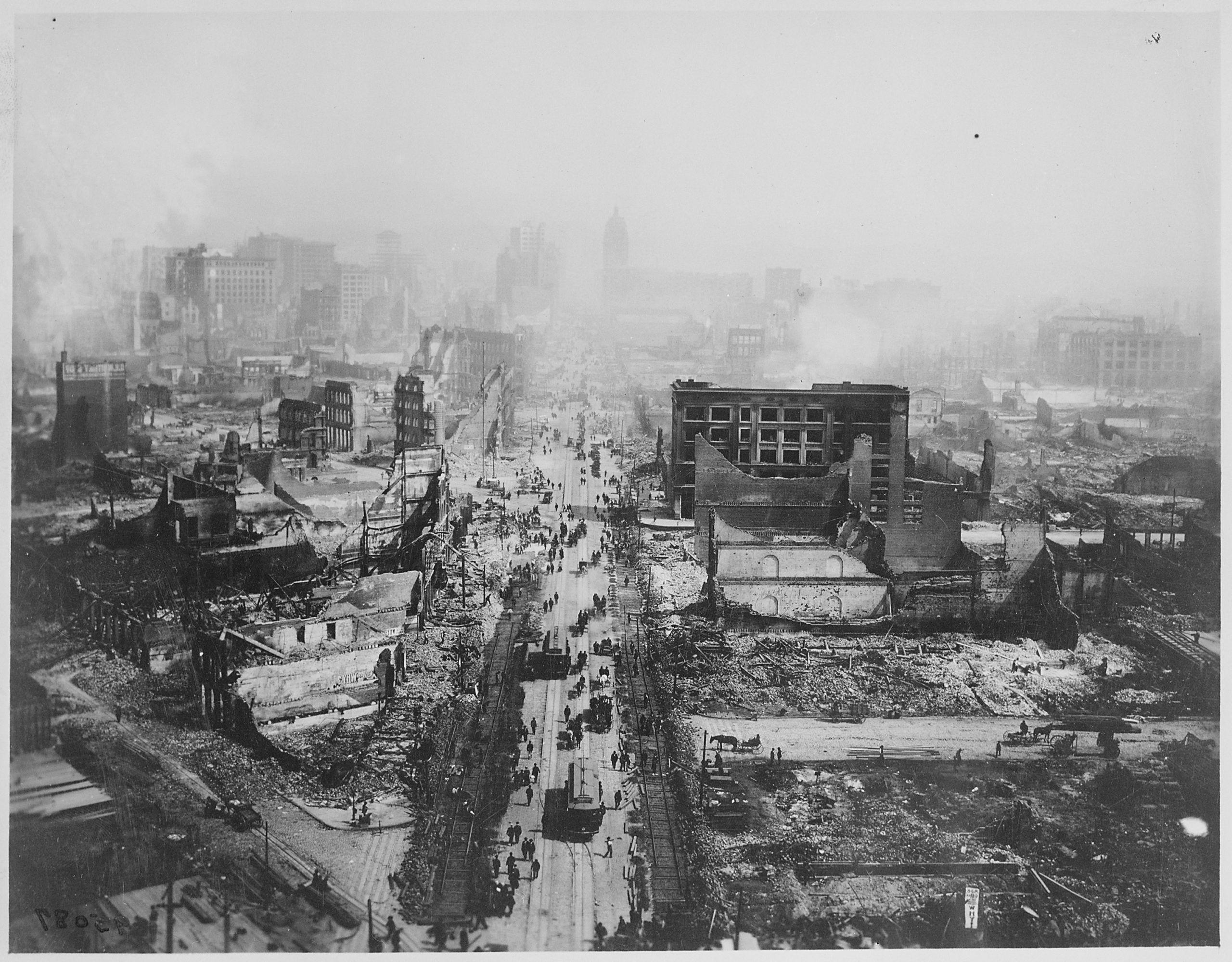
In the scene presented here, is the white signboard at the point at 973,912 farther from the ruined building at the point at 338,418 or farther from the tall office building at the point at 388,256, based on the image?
the tall office building at the point at 388,256

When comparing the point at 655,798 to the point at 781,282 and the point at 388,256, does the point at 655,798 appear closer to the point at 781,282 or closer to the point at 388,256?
the point at 781,282

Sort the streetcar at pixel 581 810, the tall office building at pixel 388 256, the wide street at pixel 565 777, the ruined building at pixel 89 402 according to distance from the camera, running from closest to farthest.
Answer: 1. the wide street at pixel 565 777
2. the streetcar at pixel 581 810
3. the ruined building at pixel 89 402
4. the tall office building at pixel 388 256

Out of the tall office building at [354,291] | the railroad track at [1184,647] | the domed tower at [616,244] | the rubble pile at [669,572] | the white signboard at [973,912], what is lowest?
the white signboard at [973,912]

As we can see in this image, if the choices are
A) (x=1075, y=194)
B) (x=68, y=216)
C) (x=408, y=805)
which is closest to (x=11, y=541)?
(x=68, y=216)

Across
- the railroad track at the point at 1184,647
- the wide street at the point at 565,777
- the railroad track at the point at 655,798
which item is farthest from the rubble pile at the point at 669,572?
the railroad track at the point at 1184,647

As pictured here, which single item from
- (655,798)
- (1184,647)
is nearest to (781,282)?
(655,798)
